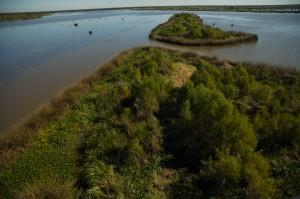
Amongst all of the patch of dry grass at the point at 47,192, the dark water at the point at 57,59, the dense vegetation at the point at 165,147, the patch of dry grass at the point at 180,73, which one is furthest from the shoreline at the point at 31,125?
the patch of dry grass at the point at 180,73

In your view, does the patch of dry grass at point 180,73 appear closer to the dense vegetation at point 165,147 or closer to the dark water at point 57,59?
the dense vegetation at point 165,147

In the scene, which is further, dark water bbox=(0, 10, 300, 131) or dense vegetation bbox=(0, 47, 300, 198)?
dark water bbox=(0, 10, 300, 131)

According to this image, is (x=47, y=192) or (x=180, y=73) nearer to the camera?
(x=47, y=192)

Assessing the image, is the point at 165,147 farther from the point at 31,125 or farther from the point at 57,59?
the point at 57,59

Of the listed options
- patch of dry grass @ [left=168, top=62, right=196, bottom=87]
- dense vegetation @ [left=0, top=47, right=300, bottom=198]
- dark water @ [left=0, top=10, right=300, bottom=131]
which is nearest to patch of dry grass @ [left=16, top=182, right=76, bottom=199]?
dense vegetation @ [left=0, top=47, right=300, bottom=198]

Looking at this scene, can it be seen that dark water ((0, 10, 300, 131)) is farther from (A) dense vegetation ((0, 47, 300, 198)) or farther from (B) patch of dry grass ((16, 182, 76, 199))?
(B) patch of dry grass ((16, 182, 76, 199))

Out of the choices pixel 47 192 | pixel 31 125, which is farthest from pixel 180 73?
pixel 47 192

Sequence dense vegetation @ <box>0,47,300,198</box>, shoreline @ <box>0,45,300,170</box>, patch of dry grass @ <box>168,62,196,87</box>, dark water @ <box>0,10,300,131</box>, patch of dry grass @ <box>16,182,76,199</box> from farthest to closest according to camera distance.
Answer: patch of dry grass @ <box>168,62,196,87</box>, dark water @ <box>0,10,300,131</box>, shoreline @ <box>0,45,300,170</box>, dense vegetation @ <box>0,47,300,198</box>, patch of dry grass @ <box>16,182,76,199</box>

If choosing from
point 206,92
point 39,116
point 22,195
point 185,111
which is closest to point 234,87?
point 206,92

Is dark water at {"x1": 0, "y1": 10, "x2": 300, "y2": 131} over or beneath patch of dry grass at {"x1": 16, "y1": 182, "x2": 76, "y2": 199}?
over
